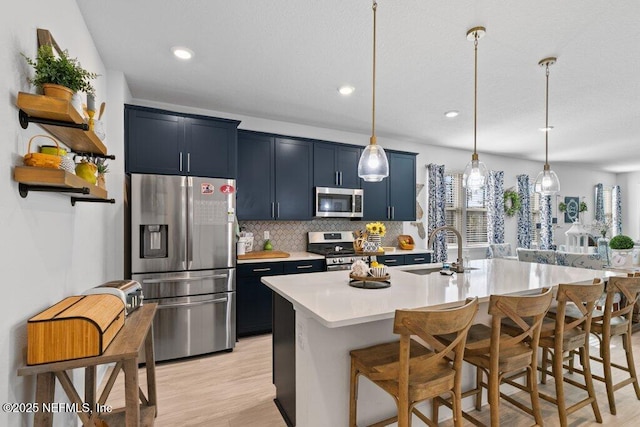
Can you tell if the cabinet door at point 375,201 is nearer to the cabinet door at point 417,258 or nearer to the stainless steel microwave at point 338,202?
the stainless steel microwave at point 338,202

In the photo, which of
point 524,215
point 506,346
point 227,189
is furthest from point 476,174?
point 524,215

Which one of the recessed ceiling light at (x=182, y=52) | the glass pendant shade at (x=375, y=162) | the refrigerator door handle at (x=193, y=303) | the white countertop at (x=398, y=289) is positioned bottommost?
the refrigerator door handle at (x=193, y=303)

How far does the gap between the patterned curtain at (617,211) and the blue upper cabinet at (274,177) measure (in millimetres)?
9914

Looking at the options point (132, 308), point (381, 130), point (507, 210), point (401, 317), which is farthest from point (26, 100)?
point (507, 210)

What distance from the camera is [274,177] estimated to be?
405cm

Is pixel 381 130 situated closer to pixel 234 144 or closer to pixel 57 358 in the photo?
pixel 234 144

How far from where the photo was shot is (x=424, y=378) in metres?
1.45

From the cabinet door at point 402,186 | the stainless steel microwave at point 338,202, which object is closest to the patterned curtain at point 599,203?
the cabinet door at point 402,186

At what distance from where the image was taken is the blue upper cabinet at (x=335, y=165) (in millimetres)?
4352

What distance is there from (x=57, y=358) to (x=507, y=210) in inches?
297

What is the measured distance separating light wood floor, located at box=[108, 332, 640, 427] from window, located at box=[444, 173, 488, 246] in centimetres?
321

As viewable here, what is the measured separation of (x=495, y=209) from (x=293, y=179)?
15.1 feet

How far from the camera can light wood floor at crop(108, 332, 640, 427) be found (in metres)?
2.15

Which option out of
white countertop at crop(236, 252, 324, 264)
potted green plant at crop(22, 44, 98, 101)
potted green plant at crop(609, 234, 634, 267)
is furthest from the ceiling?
white countertop at crop(236, 252, 324, 264)
